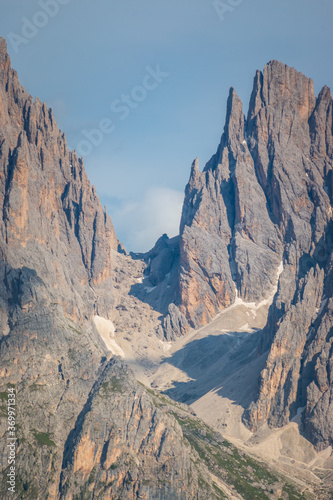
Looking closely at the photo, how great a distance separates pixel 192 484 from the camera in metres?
181

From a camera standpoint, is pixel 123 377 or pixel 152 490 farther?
pixel 123 377

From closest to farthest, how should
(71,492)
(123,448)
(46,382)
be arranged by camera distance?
(71,492) < (123,448) < (46,382)

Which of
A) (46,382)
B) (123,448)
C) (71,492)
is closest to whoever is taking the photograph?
(71,492)

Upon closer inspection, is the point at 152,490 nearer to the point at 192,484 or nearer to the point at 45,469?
the point at 192,484

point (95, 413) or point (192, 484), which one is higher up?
point (95, 413)

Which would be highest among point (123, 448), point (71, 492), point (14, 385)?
point (14, 385)

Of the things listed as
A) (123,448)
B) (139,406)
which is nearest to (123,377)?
(139,406)

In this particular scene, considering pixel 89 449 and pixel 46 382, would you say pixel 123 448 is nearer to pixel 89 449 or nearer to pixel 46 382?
pixel 89 449

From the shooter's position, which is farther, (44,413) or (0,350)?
(0,350)

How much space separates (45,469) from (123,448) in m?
20.5

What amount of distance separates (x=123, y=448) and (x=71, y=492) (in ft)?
58.3

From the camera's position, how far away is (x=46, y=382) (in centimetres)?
19025

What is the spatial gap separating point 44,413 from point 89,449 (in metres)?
15.0

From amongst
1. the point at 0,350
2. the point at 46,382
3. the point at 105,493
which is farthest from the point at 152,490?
the point at 0,350
